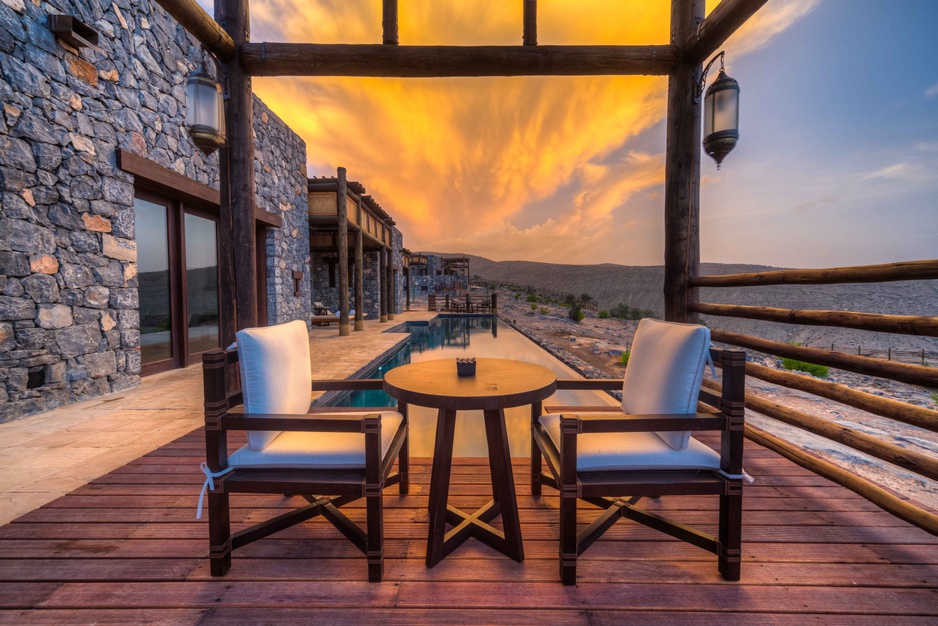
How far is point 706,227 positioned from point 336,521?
3.57m

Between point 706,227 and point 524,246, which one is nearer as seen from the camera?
point 706,227

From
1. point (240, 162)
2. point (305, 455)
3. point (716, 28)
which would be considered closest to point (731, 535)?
point (305, 455)

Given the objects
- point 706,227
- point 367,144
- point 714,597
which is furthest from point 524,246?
point 714,597

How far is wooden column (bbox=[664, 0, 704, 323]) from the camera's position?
3.06m

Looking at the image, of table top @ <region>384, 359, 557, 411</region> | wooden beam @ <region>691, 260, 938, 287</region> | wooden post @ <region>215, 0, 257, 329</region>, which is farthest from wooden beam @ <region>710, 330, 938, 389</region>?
wooden post @ <region>215, 0, 257, 329</region>

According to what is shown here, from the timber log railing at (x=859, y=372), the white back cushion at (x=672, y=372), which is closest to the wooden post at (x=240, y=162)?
the white back cushion at (x=672, y=372)

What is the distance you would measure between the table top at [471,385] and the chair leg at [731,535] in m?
0.79

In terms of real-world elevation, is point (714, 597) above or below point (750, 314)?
below

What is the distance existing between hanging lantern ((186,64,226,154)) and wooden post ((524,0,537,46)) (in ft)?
7.91

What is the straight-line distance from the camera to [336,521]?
1.77m

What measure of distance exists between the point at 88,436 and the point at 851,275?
209 inches

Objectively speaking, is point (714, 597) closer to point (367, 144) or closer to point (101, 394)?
point (101, 394)

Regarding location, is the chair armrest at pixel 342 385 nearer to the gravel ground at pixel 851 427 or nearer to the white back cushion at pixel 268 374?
the white back cushion at pixel 268 374

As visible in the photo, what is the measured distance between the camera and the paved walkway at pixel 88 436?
223 cm
